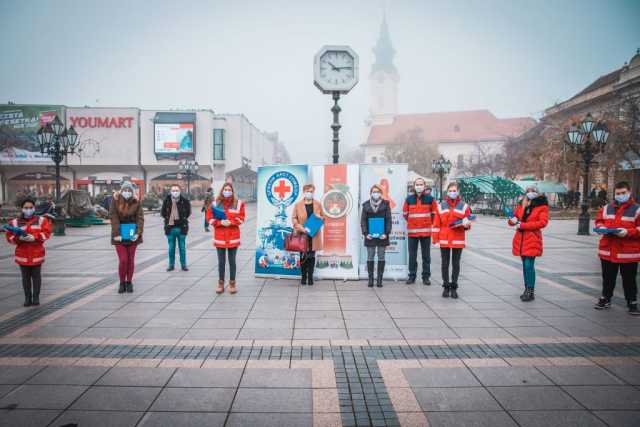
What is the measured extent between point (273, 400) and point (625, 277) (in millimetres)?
5215

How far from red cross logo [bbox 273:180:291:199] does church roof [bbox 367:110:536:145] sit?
72241mm

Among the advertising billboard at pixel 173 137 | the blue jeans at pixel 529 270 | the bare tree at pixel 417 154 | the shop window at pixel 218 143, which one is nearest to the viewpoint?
the blue jeans at pixel 529 270

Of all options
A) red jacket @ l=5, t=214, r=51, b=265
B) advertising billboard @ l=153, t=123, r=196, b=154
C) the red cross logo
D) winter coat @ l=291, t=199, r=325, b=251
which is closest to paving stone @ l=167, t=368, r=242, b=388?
red jacket @ l=5, t=214, r=51, b=265

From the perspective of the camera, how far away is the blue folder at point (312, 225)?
23.2 feet

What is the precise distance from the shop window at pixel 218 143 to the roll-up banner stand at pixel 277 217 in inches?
1653

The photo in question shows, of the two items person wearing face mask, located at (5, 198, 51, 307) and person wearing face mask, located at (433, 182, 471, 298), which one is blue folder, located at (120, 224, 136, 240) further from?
person wearing face mask, located at (433, 182, 471, 298)

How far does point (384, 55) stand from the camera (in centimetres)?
9456

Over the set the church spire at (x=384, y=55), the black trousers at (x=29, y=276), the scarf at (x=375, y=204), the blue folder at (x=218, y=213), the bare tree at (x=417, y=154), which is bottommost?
the black trousers at (x=29, y=276)

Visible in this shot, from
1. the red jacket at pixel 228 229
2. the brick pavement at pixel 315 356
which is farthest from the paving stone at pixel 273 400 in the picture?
the red jacket at pixel 228 229

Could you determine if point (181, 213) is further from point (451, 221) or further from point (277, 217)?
point (451, 221)

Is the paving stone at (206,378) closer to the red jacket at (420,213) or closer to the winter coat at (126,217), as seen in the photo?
the winter coat at (126,217)

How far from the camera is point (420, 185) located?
6.98 meters

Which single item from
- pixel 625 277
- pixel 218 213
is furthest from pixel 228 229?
pixel 625 277

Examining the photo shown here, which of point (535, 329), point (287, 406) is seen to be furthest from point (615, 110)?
point (287, 406)
